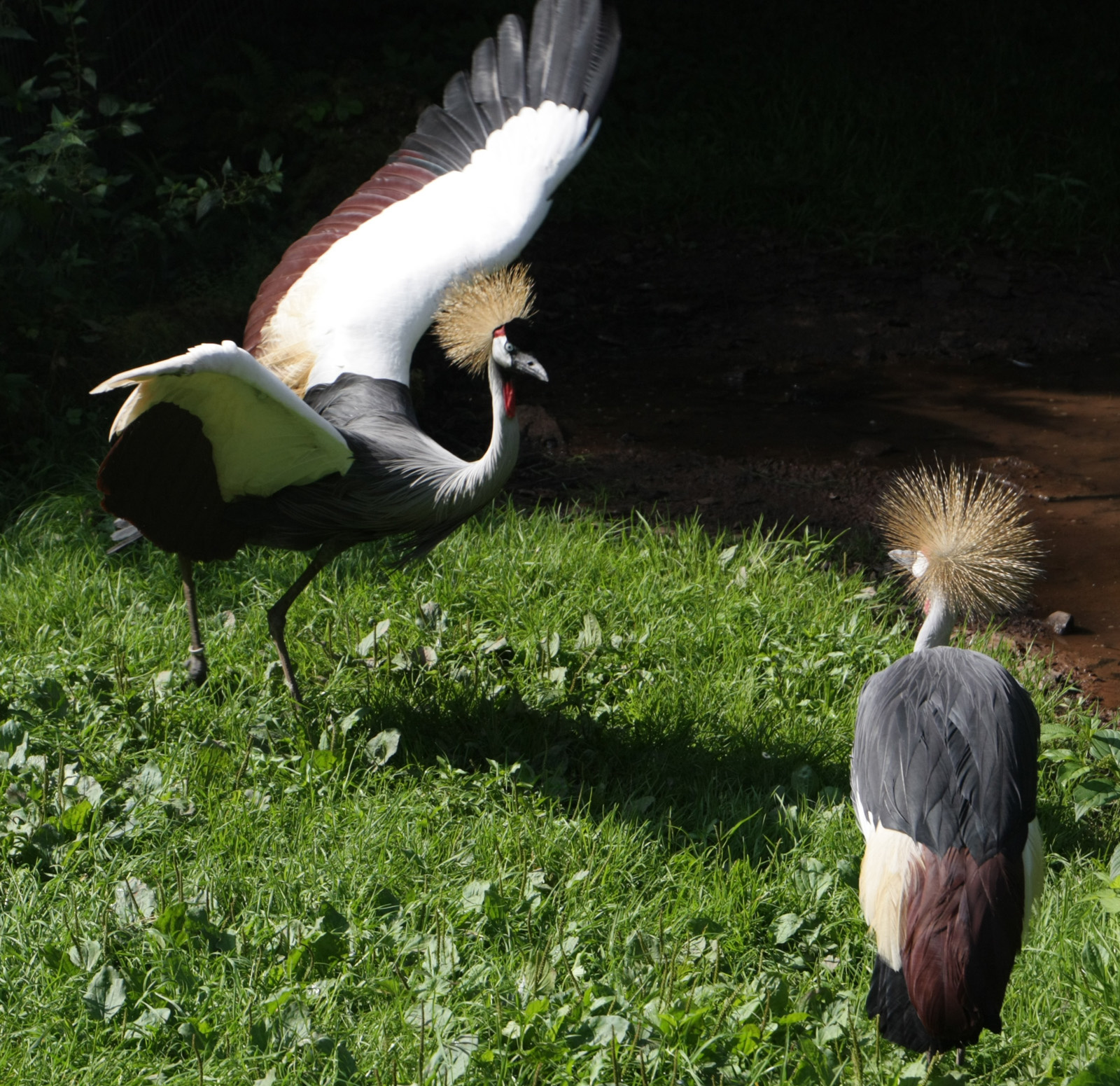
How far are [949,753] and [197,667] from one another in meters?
1.72

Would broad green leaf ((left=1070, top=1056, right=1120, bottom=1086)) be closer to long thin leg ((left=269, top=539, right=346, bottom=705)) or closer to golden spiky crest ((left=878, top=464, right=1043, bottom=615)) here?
golden spiky crest ((left=878, top=464, right=1043, bottom=615))

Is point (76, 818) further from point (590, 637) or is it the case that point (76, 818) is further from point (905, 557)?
point (905, 557)

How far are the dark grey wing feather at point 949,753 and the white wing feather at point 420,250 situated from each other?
1.55 metres

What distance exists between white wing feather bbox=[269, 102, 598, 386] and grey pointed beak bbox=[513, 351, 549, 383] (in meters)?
0.40

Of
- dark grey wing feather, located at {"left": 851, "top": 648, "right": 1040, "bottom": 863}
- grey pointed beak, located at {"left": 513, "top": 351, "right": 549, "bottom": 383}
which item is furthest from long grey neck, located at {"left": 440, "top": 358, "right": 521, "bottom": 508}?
dark grey wing feather, located at {"left": 851, "top": 648, "right": 1040, "bottom": 863}

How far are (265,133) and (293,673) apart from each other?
3.56 metres

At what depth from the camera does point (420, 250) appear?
3.39 m

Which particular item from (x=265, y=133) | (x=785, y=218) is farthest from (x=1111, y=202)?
(x=265, y=133)

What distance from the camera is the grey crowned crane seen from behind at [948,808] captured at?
190cm

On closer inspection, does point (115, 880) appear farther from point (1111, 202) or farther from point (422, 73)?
point (1111, 202)

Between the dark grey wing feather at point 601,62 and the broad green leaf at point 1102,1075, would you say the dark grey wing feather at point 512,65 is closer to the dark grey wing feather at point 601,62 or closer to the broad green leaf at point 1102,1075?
the dark grey wing feather at point 601,62

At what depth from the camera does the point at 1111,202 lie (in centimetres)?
605

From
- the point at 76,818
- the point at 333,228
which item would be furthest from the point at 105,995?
the point at 333,228

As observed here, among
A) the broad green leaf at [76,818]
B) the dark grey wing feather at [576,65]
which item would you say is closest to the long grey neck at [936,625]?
the broad green leaf at [76,818]
